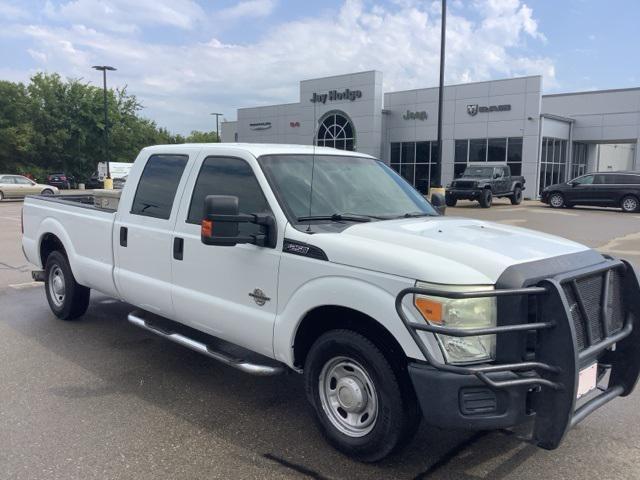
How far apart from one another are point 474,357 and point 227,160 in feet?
7.79

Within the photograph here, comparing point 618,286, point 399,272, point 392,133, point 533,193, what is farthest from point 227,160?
point 392,133

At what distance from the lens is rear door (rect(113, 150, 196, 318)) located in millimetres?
4613

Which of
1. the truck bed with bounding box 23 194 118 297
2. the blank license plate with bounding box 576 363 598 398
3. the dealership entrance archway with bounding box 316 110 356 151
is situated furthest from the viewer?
the dealership entrance archway with bounding box 316 110 356 151

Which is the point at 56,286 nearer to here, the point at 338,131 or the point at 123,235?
the point at 123,235

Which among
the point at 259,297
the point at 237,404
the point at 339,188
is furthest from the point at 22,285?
the point at 339,188

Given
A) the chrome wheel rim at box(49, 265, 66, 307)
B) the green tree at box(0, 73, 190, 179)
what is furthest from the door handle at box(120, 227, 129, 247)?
the green tree at box(0, 73, 190, 179)

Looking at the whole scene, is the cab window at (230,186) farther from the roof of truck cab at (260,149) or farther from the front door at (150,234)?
the front door at (150,234)

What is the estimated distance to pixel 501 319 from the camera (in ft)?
9.42

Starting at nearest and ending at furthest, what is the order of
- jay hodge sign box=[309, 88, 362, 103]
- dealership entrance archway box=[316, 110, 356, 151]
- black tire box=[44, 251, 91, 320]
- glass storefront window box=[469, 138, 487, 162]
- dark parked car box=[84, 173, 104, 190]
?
black tire box=[44, 251, 91, 320] < glass storefront window box=[469, 138, 487, 162] < jay hodge sign box=[309, 88, 362, 103] < dealership entrance archway box=[316, 110, 356, 151] < dark parked car box=[84, 173, 104, 190]

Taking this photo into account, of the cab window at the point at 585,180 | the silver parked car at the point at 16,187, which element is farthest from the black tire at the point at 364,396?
the silver parked car at the point at 16,187

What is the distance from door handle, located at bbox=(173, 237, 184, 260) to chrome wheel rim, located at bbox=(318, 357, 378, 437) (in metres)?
1.59

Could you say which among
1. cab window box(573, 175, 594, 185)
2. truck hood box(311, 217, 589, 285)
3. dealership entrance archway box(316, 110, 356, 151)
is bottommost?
truck hood box(311, 217, 589, 285)

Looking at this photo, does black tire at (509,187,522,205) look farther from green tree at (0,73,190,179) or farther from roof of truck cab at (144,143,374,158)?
green tree at (0,73,190,179)

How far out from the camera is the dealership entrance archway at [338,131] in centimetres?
3994
